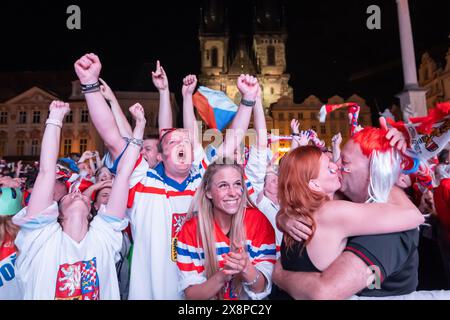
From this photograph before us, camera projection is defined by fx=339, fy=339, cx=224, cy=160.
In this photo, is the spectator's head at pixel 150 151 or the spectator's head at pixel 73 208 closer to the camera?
the spectator's head at pixel 73 208

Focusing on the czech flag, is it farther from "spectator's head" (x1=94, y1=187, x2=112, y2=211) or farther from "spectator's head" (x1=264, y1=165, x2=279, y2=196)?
"spectator's head" (x1=94, y1=187, x2=112, y2=211)

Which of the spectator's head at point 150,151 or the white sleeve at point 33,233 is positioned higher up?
the spectator's head at point 150,151

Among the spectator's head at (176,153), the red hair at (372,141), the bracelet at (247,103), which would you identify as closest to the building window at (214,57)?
the bracelet at (247,103)

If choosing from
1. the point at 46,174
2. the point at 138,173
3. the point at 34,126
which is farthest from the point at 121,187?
the point at 34,126

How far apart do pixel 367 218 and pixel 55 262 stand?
7.07ft

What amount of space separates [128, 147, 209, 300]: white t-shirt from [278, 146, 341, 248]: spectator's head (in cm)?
116

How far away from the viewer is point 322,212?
1.87 m

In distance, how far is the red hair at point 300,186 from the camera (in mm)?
1930

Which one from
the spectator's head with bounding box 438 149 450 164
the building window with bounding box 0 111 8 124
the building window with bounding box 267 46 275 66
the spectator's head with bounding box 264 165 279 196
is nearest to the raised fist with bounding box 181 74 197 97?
the spectator's head with bounding box 264 165 279 196

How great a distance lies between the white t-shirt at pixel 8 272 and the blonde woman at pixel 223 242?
1731 mm

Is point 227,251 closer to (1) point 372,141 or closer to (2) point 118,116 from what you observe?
(1) point 372,141

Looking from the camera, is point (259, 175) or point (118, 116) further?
point (259, 175)

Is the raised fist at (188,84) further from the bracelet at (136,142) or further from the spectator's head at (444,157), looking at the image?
the spectator's head at (444,157)

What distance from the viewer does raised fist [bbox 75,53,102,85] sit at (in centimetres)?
280
